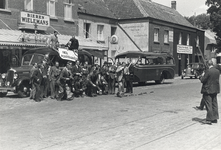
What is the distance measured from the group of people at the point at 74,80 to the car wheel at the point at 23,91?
2.17 feet

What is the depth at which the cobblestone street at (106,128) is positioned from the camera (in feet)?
21.2

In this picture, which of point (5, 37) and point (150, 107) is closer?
point (150, 107)

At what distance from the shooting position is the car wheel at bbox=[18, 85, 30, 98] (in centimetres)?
1464

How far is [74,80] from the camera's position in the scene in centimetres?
1485

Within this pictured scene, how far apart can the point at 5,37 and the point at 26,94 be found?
6364mm

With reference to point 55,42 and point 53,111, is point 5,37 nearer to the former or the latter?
point 55,42

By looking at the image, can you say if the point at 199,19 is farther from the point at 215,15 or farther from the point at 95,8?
the point at 95,8

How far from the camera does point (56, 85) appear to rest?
46.7 feet

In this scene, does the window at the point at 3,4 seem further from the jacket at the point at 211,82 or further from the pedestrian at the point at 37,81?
the jacket at the point at 211,82

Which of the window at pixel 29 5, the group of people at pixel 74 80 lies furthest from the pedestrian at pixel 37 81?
the window at pixel 29 5

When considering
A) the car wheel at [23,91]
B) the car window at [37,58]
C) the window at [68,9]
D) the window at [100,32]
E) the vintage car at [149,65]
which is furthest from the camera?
the window at [100,32]

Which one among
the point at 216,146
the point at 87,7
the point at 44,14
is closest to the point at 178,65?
the point at 87,7

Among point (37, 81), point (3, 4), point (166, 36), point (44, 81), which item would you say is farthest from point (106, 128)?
point (166, 36)

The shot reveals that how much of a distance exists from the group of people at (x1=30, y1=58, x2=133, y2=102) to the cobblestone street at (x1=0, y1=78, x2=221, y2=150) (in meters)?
1.75
